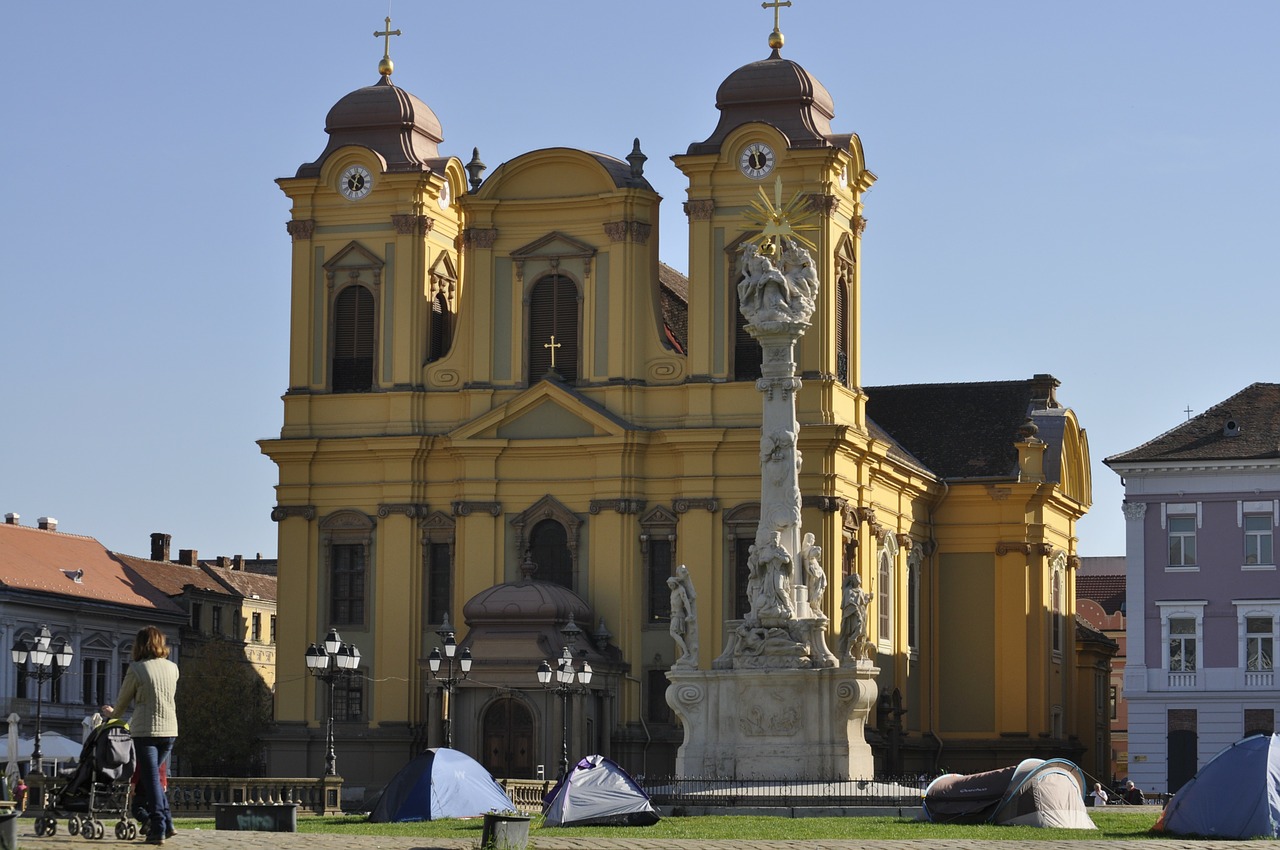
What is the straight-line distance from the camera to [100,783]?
21.5 m

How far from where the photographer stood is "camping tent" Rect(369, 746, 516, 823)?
38.7 meters

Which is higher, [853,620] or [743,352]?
[743,352]

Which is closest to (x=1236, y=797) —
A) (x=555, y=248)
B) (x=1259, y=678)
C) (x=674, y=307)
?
(x=1259, y=678)

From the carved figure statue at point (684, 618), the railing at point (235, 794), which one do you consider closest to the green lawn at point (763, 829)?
the railing at point (235, 794)

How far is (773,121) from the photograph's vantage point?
6359cm

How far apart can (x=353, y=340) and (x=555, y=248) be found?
6.13 meters

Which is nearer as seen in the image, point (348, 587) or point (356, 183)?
point (348, 587)

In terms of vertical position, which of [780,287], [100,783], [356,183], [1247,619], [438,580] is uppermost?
[356,183]

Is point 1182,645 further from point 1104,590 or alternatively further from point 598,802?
point 1104,590

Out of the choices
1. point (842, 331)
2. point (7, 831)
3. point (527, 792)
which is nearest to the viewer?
point (7, 831)

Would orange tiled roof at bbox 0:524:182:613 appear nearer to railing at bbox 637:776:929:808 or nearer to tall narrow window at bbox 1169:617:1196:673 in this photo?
tall narrow window at bbox 1169:617:1196:673

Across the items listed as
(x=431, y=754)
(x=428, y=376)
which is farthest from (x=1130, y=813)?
(x=428, y=376)

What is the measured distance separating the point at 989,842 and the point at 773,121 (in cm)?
3785

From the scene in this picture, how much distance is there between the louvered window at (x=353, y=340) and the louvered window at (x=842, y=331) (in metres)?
12.3
